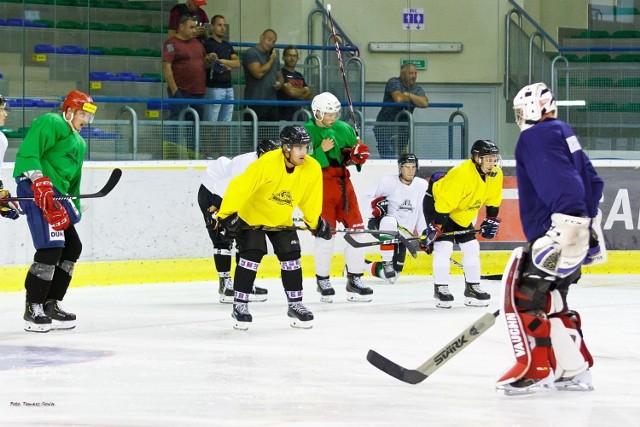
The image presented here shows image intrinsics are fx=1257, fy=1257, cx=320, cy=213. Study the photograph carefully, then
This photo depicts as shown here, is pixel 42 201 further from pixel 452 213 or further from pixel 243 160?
pixel 452 213

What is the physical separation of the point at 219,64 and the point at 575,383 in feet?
16.9

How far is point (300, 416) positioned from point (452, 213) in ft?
10.9

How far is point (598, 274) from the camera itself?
8938 millimetres

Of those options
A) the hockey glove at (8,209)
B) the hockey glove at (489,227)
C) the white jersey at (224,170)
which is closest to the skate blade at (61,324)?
the hockey glove at (8,209)

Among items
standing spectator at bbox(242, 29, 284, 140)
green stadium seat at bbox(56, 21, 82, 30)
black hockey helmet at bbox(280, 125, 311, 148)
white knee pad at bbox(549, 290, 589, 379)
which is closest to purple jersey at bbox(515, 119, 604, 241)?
white knee pad at bbox(549, 290, 589, 379)

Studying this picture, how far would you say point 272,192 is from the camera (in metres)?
5.84

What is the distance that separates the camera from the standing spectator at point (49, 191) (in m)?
5.71

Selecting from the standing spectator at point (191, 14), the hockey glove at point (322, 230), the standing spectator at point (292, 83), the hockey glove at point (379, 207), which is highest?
the standing spectator at point (191, 14)

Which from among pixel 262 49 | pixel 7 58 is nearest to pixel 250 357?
pixel 7 58

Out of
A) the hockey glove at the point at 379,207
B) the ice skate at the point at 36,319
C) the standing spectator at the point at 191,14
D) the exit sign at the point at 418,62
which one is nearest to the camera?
the ice skate at the point at 36,319

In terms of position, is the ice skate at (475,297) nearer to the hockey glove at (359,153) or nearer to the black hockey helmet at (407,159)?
the hockey glove at (359,153)

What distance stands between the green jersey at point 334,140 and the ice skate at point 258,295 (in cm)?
82

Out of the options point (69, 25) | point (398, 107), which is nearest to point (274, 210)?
point (69, 25)

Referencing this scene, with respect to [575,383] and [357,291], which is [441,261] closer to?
[357,291]
